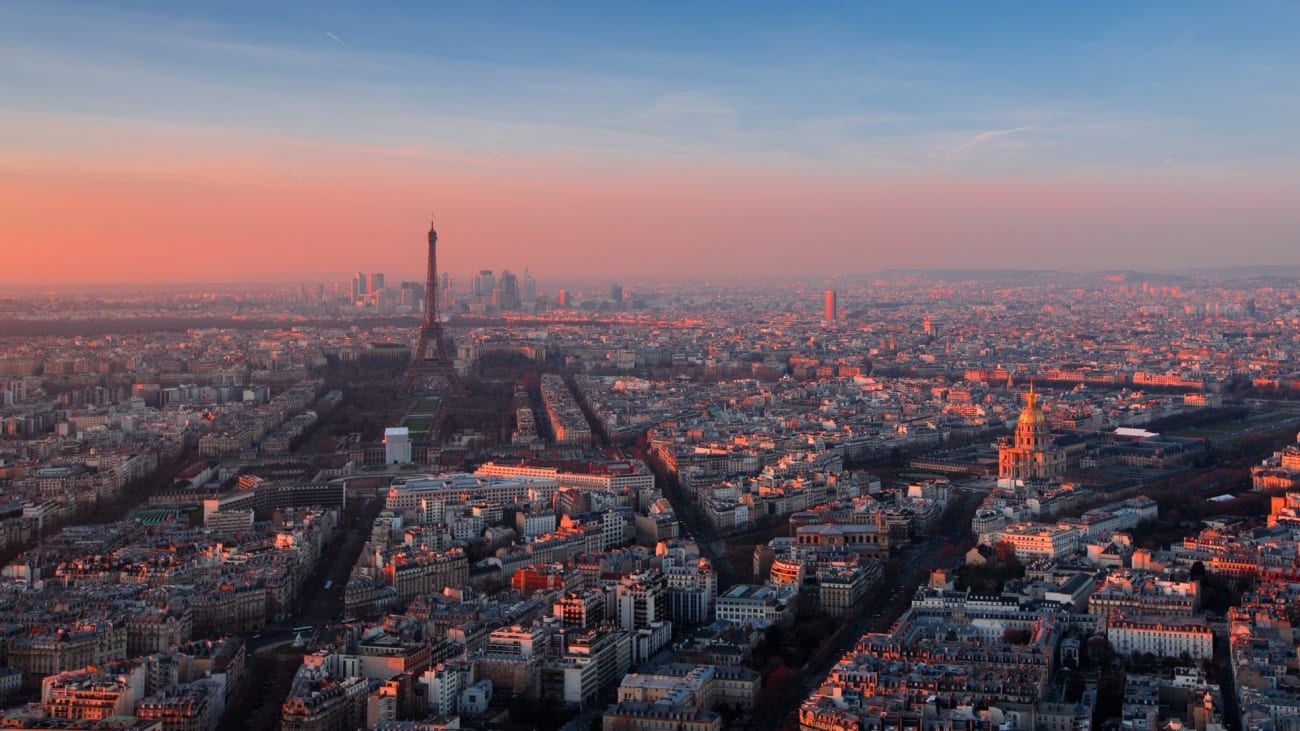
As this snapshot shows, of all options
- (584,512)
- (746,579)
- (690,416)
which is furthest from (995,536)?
(690,416)

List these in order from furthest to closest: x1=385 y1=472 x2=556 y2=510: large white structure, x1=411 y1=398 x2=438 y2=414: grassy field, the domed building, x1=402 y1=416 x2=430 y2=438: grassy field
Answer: x1=411 y1=398 x2=438 y2=414: grassy field < x1=402 y1=416 x2=430 y2=438: grassy field < the domed building < x1=385 y1=472 x2=556 y2=510: large white structure

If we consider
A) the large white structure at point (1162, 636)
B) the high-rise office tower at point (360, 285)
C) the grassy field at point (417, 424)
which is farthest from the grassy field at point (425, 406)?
the high-rise office tower at point (360, 285)

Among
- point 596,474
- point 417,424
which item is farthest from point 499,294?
point 596,474

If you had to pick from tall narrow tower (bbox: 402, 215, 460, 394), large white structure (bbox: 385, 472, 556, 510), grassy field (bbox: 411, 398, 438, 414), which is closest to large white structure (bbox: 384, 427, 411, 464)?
large white structure (bbox: 385, 472, 556, 510)

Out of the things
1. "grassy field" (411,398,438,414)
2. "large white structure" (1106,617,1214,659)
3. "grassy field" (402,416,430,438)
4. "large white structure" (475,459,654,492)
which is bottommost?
"grassy field" (411,398,438,414)

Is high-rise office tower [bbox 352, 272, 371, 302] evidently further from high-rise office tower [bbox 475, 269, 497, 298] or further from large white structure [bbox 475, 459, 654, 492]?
large white structure [bbox 475, 459, 654, 492]

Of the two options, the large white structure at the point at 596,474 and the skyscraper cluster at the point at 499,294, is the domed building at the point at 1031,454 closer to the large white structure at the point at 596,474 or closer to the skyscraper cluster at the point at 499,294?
the large white structure at the point at 596,474
